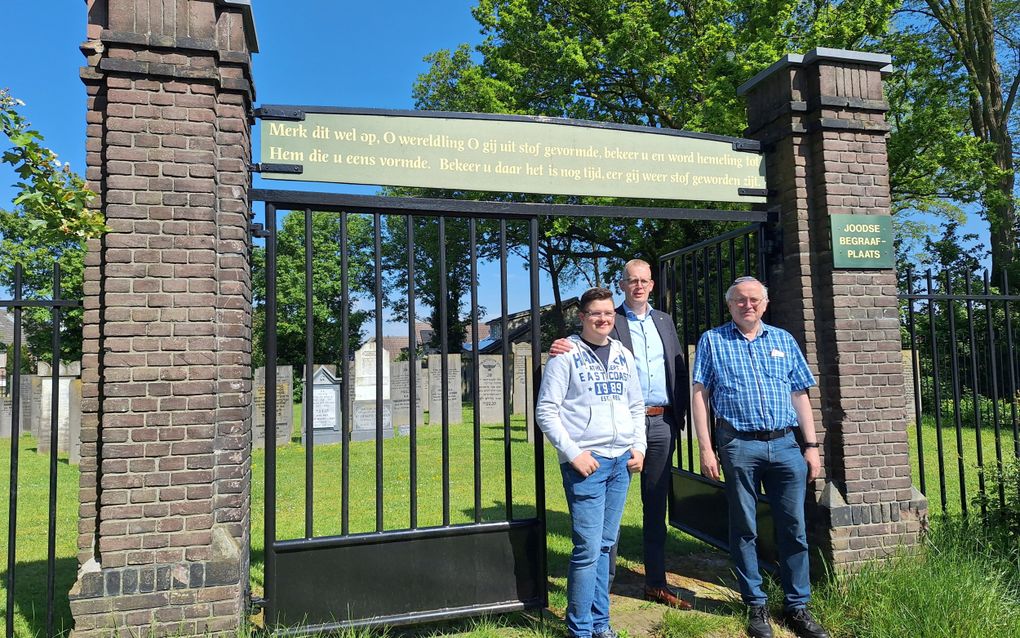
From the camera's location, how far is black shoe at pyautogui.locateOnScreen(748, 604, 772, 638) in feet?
11.7

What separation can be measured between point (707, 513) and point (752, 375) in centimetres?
189

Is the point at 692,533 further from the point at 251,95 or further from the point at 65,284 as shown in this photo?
the point at 65,284

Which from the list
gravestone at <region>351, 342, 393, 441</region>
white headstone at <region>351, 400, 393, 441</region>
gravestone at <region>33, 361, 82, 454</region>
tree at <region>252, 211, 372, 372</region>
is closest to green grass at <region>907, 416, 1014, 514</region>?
gravestone at <region>351, 342, 393, 441</region>

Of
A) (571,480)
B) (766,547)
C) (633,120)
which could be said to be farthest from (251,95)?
(633,120)

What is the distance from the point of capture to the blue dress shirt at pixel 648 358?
13.7 feet

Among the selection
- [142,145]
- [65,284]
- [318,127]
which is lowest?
[142,145]

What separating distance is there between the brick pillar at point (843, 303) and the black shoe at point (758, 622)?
33.5 inches

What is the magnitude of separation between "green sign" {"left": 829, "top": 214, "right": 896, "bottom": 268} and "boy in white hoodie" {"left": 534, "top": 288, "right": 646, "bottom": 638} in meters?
1.88

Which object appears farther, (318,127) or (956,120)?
(956,120)

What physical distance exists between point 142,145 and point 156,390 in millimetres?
1258

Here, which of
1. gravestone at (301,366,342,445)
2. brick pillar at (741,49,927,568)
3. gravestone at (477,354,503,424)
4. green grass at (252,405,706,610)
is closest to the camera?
brick pillar at (741,49,927,568)

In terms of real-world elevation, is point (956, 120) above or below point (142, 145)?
above

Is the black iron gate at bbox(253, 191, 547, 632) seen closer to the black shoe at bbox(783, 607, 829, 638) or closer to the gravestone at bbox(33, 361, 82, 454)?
the black shoe at bbox(783, 607, 829, 638)

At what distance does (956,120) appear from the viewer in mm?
15320
